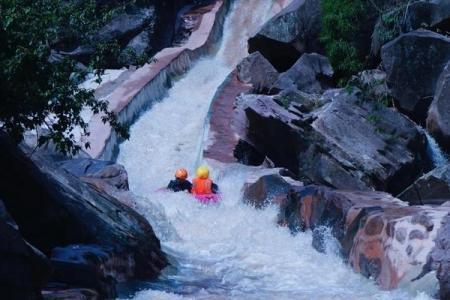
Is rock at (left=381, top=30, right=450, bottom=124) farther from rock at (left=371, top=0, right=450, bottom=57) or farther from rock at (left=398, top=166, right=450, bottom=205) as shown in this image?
rock at (left=398, top=166, right=450, bottom=205)

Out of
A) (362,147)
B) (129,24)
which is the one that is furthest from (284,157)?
(129,24)

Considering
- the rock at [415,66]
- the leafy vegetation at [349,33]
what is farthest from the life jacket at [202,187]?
the leafy vegetation at [349,33]

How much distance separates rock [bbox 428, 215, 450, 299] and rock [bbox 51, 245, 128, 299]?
2888mm

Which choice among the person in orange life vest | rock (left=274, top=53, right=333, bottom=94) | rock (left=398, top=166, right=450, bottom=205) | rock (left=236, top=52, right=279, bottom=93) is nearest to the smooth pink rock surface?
rock (left=236, top=52, right=279, bottom=93)

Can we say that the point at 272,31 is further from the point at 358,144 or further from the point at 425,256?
the point at 425,256

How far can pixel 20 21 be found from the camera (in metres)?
5.97

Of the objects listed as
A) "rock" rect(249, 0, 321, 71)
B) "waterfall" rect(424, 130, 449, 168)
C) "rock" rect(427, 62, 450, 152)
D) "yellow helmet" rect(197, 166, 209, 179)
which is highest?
"rock" rect(249, 0, 321, 71)

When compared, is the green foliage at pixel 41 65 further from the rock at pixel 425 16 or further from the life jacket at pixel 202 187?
the rock at pixel 425 16

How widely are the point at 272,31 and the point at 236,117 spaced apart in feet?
19.6

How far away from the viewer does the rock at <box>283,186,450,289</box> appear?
21.9 ft

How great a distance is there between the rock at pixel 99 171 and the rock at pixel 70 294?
5.78 metres

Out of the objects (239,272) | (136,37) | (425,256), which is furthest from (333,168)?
(136,37)

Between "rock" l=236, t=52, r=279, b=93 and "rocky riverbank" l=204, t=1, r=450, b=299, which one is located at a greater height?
"rock" l=236, t=52, r=279, b=93

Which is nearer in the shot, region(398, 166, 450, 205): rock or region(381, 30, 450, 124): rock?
region(398, 166, 450, 205): rock
